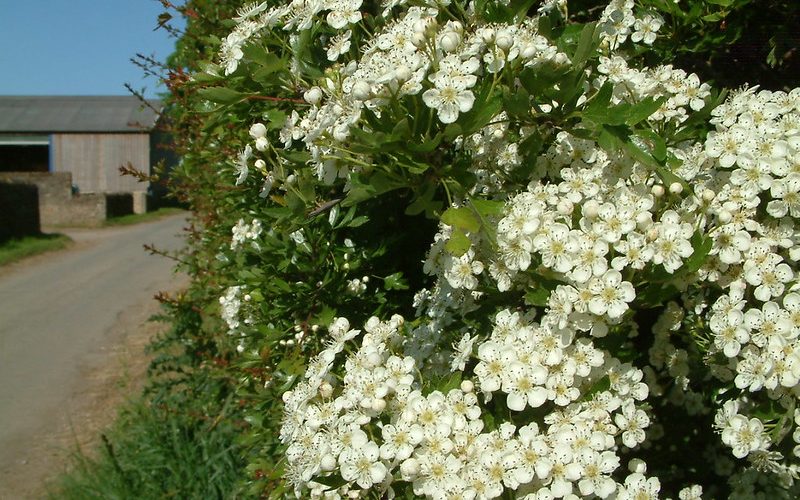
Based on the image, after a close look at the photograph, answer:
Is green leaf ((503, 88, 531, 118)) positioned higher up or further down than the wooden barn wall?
higher up

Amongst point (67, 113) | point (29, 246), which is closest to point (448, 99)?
point (29, 246)

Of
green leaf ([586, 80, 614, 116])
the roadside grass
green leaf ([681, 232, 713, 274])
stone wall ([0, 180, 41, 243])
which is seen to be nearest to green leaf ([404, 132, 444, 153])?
green leaf ([586, 80, 614, 116])

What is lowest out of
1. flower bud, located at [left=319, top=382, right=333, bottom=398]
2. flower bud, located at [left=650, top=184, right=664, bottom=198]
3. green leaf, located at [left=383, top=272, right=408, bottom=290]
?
flower bud, located at [left=319, top=382, right=333, bottom=398]

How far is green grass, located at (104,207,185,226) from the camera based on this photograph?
22.6m

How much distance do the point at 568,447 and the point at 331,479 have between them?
53 cm

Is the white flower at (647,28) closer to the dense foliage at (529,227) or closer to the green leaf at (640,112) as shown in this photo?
the dense foliage at (529,227)

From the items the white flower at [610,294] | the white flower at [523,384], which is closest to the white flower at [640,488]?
the white flower at [523,384]

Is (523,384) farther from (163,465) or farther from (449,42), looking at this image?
A: (163,465)

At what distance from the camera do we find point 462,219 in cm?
158

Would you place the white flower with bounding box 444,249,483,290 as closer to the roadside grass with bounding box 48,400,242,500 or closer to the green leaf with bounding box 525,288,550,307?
the green leaf with bounding box 525,288,550,307

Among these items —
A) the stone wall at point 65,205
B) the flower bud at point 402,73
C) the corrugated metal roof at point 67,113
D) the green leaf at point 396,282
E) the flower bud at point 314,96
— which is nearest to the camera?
the flower bud at point 402,73

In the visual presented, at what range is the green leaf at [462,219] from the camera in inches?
61.4

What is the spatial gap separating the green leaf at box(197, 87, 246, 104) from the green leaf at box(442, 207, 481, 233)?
750mm

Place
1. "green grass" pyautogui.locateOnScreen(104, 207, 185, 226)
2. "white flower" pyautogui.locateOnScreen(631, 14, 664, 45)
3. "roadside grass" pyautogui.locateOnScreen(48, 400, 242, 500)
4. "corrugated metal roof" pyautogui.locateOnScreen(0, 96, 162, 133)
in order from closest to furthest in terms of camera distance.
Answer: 1. "white flower" pyautogui.locateOnScreen(631, 14, 664, 45)
2. "roadside grass" pyautogui.locateOnScreen(48, 400, 242, 500)
3. "green grass" pyautogui.locateOnScreen(104, 207, 185, 226)
4. "corrugated metal roof" pyautogui.locateOnScreen(0, 96, 162, 133)
